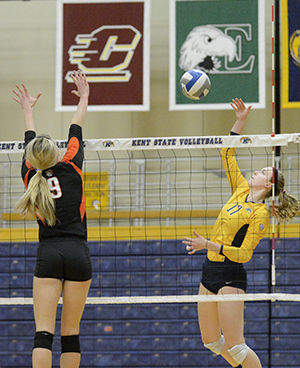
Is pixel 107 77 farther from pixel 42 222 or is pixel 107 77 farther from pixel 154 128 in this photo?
pixel 42 222

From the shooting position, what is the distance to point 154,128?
40.6ft

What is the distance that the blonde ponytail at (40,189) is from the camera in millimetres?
4477

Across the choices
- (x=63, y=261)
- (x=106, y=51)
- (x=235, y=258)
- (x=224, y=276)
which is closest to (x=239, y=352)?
(x=224, y=276)

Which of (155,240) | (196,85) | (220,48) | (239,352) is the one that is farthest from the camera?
(220,48)

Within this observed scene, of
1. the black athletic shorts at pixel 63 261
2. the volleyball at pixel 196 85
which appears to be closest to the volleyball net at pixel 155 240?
the volleyball at pixel 196 85

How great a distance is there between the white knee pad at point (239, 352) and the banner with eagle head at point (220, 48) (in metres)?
5.79

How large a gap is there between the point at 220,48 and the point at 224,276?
6.13m

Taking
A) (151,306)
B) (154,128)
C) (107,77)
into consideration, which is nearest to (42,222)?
(151,306)

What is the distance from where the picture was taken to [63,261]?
4.50 m

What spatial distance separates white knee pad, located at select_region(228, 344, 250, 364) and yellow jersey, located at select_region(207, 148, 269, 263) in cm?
72

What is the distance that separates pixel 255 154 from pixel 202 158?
93cm

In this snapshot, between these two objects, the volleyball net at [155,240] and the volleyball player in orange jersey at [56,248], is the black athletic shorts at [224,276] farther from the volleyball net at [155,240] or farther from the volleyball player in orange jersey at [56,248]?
the volleyball net at [155,240]

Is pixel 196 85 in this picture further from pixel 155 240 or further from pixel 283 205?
pixel 155 240

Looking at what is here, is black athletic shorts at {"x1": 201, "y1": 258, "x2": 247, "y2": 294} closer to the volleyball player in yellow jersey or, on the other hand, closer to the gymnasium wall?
the volleyball player in yellow jersey
